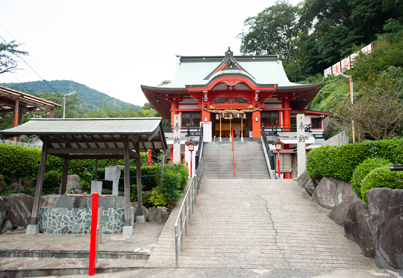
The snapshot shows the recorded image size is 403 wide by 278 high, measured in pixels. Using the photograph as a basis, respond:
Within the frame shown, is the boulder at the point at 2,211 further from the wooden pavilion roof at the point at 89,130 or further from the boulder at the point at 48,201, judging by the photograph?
the wooden pavilion roof at the point at 89,130

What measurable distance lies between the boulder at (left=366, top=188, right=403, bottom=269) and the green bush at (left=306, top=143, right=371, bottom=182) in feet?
7.71

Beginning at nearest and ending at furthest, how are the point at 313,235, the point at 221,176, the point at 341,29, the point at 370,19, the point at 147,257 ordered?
the point at 147,257, the point at 313,235, the point at 221,176, the point at 370,19, the point at 341,29

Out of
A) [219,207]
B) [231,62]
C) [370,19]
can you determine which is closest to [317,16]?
[370,19]

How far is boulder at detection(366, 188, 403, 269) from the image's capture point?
4.81 m

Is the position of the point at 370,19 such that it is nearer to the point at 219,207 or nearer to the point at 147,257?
the point at 219,207

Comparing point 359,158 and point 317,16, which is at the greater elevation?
point 317,16

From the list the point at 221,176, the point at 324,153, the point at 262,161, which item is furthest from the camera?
the point at 262,161

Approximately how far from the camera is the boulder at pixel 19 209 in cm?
746

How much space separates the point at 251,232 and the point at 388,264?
9.11 feet

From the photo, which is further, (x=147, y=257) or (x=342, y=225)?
(x=342, y=225)

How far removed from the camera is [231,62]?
2153 cm

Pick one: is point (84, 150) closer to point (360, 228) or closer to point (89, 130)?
point (89, 130)

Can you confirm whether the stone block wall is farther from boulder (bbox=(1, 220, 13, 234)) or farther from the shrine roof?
the shrine roof

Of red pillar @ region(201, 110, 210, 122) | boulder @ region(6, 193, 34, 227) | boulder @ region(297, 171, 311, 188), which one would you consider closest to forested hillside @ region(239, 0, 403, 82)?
red pillar @ region(201, 110, 210, 122)
